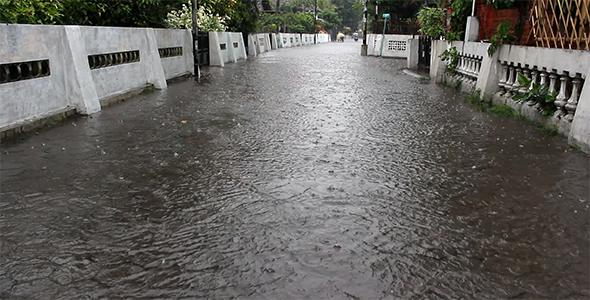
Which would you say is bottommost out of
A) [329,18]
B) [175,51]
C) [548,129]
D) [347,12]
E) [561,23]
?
[548,129]

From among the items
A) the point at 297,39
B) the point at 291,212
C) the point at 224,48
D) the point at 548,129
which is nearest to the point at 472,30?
the point at 548,129

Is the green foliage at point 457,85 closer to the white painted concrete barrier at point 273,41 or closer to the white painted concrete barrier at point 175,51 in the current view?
the white painted concrete barrier at point 175,51

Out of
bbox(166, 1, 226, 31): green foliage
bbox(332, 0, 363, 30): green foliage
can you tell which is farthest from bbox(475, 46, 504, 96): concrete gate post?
bbox(332, 0, 363, 30): green foliage

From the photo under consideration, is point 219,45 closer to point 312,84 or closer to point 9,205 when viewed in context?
point 312,84

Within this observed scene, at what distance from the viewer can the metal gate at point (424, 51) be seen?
18323 millimetres

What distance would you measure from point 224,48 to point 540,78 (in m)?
16.5

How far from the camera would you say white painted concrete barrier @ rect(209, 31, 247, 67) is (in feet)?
67.2

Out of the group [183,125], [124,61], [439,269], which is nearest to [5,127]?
[183,125]

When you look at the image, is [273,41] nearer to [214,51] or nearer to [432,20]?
[214,51]

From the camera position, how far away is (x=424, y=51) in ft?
62.1

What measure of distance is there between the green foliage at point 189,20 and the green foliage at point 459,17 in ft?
33.3

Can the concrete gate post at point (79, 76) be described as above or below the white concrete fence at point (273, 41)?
above

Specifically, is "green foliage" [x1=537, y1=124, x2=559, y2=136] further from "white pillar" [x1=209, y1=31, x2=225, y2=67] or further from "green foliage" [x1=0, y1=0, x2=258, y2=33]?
"white pillar" [x1=209, y1=31, x2=225, y2=67]

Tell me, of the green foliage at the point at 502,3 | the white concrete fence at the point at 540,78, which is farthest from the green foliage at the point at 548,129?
the green foliage at the point at 502,3
